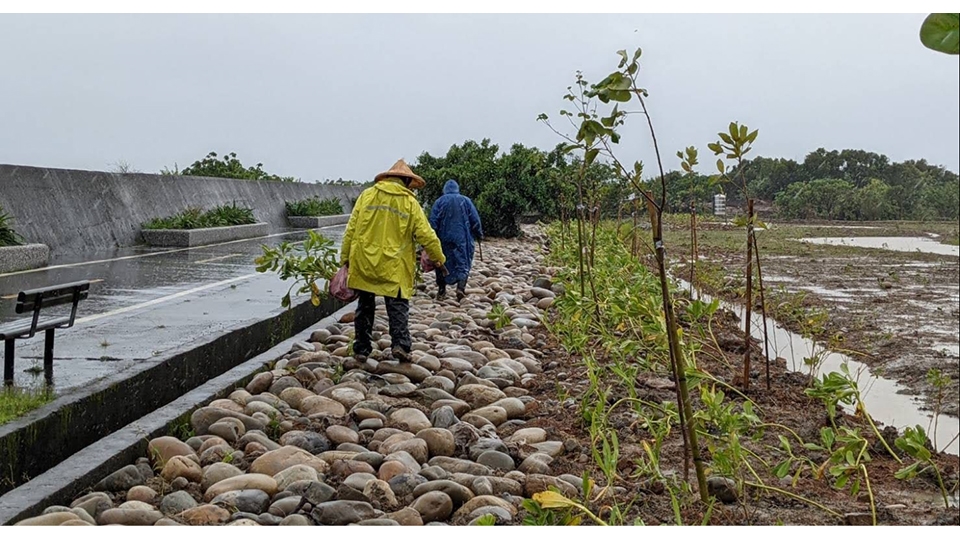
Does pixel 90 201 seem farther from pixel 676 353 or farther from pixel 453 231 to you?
pixel 676 353

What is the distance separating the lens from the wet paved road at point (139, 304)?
5996 millimetres

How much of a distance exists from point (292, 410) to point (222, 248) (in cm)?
1138

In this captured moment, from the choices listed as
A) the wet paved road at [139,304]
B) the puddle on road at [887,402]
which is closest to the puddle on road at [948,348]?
the puddle on road at [887,402]

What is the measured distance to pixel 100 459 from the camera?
4332 millimetres

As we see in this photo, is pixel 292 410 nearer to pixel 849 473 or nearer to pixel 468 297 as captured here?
pixel 849 473

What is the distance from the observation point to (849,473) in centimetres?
364

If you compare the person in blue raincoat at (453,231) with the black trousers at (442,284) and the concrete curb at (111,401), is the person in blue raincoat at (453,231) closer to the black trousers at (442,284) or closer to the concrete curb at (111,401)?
the black trousers at (442,284)

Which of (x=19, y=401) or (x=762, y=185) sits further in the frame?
(x=762, y=185)

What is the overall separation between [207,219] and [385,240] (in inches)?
499

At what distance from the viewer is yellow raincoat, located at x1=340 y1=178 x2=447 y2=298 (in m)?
6.59

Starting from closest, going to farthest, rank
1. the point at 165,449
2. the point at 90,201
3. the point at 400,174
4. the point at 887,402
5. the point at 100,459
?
the point at 100,459, the point at 165,449, the point at 887,402, the point at 400,174, the point at 90,201

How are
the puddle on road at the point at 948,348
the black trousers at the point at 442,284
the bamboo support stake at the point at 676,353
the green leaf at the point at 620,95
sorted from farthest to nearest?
the black trousers at the point at 442,284 → the puddle on road at the point at 948,348 → the bamboo support stake at the point at 676,353 → the green leaf at the point at 620,95

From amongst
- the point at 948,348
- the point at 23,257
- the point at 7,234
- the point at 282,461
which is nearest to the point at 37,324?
the point at 282,461

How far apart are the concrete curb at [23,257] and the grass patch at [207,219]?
4346mm
